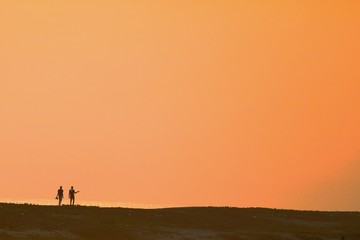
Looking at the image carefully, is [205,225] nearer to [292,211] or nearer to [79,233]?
[79,233]

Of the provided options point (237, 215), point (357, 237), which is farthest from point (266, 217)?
point (357, 237)

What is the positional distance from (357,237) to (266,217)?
12658 mm

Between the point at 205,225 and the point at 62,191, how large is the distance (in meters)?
16.8

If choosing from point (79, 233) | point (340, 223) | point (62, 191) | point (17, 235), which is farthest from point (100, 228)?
point (340, 223)

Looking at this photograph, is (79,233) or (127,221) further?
(127,221)

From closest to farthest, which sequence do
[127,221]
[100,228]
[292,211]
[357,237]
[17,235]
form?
[17,235]
[100,228]
[127,221]
[357,237]
[292,211]

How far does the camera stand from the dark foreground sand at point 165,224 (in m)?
81.0

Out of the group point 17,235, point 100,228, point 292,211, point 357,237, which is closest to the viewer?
point 17,235

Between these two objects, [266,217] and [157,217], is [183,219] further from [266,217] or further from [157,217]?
[266,217]

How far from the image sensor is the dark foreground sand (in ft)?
266

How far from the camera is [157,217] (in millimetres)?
94750

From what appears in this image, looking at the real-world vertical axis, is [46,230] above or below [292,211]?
below

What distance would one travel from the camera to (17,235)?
7650 cm

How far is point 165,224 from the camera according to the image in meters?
90.9
